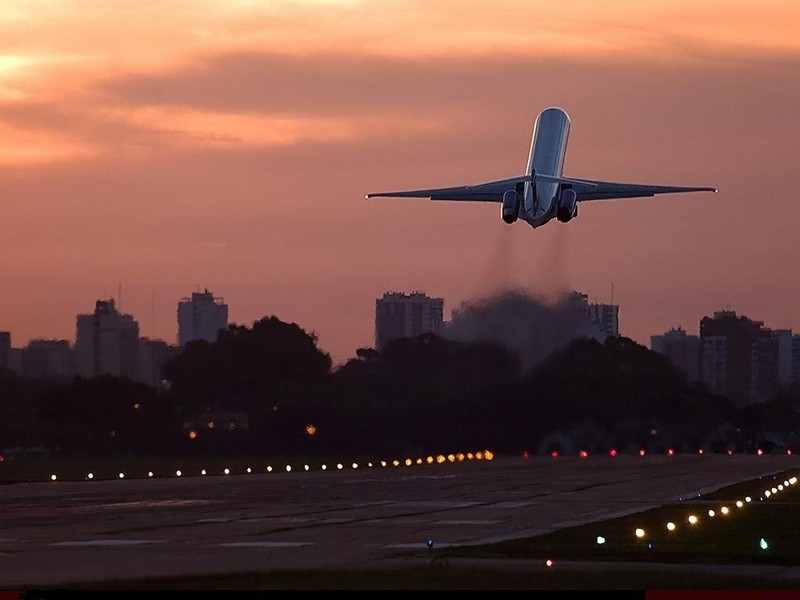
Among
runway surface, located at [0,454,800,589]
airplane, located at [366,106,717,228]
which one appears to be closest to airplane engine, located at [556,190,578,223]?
airplane, located at [366,106,717,228]

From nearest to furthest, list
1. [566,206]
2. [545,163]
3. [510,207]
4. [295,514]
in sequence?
[295,514], [510,207], [566,206], [545,163]

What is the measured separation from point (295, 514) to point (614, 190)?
29.5 m

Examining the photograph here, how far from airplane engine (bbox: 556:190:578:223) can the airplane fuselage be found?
2.12ft

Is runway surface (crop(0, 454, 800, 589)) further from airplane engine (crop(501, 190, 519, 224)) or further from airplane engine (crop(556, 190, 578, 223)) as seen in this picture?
airplane engine (crop(556, 190, 578, 223))

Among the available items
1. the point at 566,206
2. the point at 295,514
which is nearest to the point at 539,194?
the point at 566,206

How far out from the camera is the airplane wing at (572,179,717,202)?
81500 mm

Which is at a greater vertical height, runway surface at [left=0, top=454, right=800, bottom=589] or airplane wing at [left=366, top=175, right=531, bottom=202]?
airplane wing at [left=366, top=175, right=531, bottom=202]

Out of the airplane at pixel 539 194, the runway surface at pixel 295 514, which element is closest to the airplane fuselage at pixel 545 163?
the airplane at pixel 539 194

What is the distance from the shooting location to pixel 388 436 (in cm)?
11956

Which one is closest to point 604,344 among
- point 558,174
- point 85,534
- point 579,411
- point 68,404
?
point 579,411

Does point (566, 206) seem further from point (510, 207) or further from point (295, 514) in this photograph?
point (295, 514)

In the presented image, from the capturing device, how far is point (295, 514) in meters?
61.0

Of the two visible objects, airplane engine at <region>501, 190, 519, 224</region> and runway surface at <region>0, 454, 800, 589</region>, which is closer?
runway surface at <region>0, 454, 800, 589</region>

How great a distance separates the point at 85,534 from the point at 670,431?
87.3 meters
